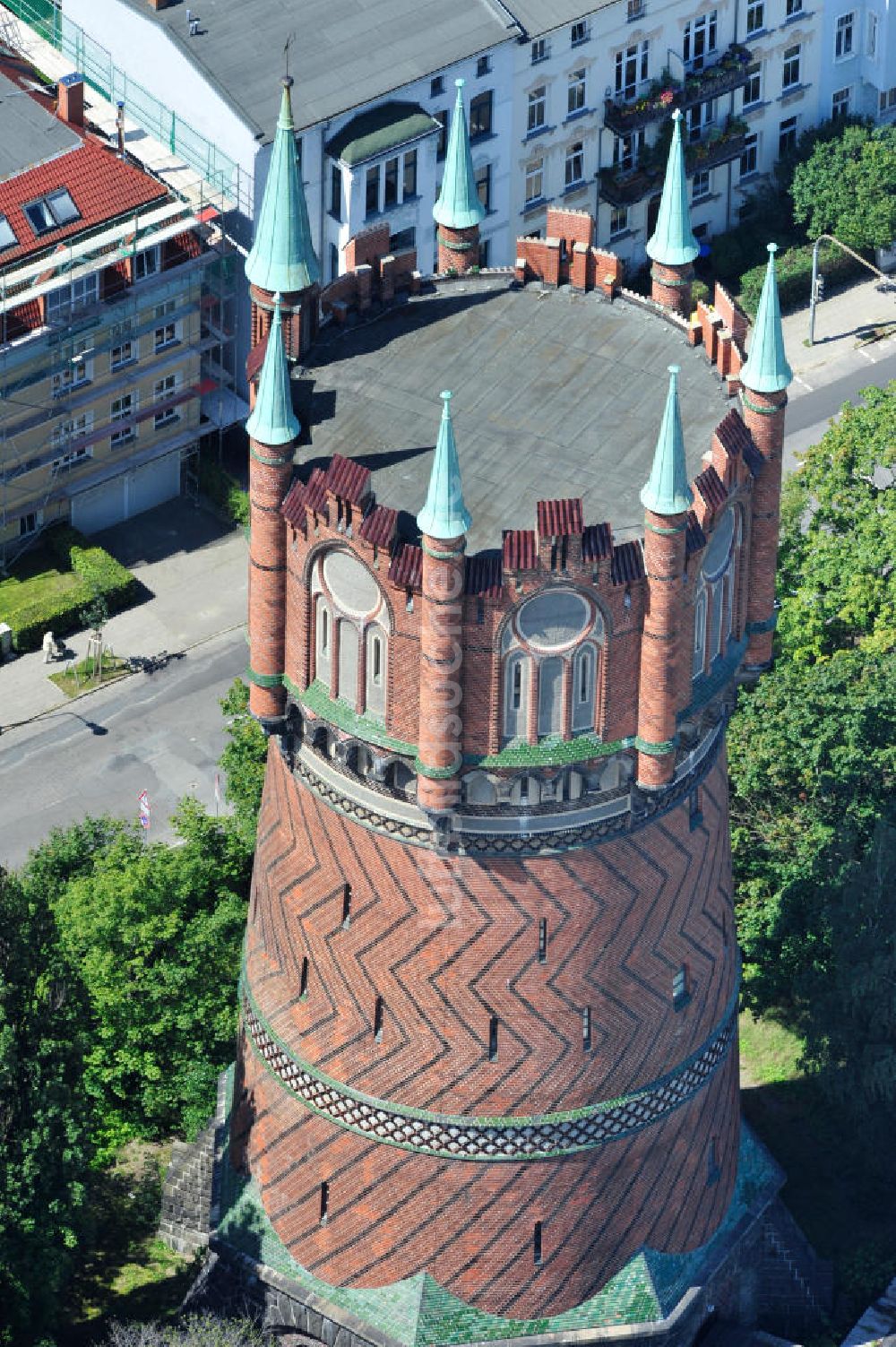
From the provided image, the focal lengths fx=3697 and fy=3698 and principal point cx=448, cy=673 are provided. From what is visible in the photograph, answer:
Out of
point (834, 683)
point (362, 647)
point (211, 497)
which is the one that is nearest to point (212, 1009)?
point (834, 683)

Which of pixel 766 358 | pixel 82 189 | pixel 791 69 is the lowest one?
pixel 766 358

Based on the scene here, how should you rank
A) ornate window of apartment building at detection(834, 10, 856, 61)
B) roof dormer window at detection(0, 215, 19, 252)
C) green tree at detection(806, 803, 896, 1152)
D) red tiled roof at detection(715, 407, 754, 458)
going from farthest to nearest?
1. ornate window of apartment building at detection(834, 10, 856, 61)
2. roof dormer window at detection(0, 215, 19, 252)
3. green tree at detection(806, 803, 896, 1152)
4. red tiled roof at detection(715, 407, 754, 458)

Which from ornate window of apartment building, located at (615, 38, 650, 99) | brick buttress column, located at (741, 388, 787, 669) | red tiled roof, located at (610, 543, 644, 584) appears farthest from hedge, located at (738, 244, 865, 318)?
red tiled roof, located at (610, 543, 644, 584)

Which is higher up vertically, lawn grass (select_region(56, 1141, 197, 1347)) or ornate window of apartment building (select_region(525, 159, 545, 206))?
ornate window of apartment building (select_region(525, 159, 545, 206))

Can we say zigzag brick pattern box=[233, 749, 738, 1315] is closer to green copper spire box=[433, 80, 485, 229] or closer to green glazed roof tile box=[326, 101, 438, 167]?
green copper spire box=[433, 80, 485, 229]

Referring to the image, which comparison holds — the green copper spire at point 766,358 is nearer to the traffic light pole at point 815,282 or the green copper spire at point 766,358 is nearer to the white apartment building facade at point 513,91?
the white apartment building facade at point 513,91

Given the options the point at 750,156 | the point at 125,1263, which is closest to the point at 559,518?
the point at 125,1263

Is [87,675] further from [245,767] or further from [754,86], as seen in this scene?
[754,86]

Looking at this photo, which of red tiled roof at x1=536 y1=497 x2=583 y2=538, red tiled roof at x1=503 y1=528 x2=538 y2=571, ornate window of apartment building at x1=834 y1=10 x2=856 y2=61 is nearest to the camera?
red tiled roof at x1=536 y1=497 x2=583 y2=538
